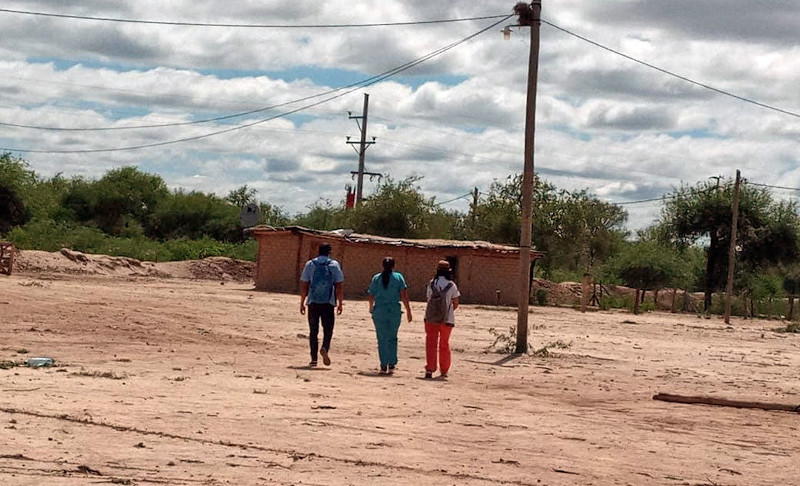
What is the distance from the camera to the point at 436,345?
56.2ft

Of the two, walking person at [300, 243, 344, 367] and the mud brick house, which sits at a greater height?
the mud brick house

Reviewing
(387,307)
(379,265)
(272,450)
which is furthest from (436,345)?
(379,265)

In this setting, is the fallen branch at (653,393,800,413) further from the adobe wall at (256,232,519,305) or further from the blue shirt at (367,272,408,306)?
the adobe wall at (256,232,519,305)

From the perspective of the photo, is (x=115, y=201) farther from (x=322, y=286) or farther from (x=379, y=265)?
(x=322, y=286)

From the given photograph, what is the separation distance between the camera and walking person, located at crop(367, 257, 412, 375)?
16.9 m

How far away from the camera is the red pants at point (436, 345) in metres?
16.9

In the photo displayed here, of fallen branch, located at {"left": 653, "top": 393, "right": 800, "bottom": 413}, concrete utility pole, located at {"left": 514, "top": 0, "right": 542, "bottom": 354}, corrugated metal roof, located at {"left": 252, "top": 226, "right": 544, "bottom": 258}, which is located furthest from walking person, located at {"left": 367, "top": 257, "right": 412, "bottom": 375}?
corrugated metal roof, located at {"left": 252, "top": 226, "right": 544, "bottom": 258}

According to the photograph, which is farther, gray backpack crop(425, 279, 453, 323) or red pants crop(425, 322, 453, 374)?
red pants crop(425, 322, 453, 374)

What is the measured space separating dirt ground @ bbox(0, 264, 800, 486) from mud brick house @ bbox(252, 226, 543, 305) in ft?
66.3

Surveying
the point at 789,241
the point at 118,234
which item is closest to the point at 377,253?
the point at 789,241

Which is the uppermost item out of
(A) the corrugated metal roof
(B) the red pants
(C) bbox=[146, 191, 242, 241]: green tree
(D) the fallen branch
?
(C) bbox=[146, 191, 242, 241]: green tree

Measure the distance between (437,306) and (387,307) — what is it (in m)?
0.70

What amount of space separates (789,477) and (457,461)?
2.85 metres

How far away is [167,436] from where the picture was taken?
33.3 feet
